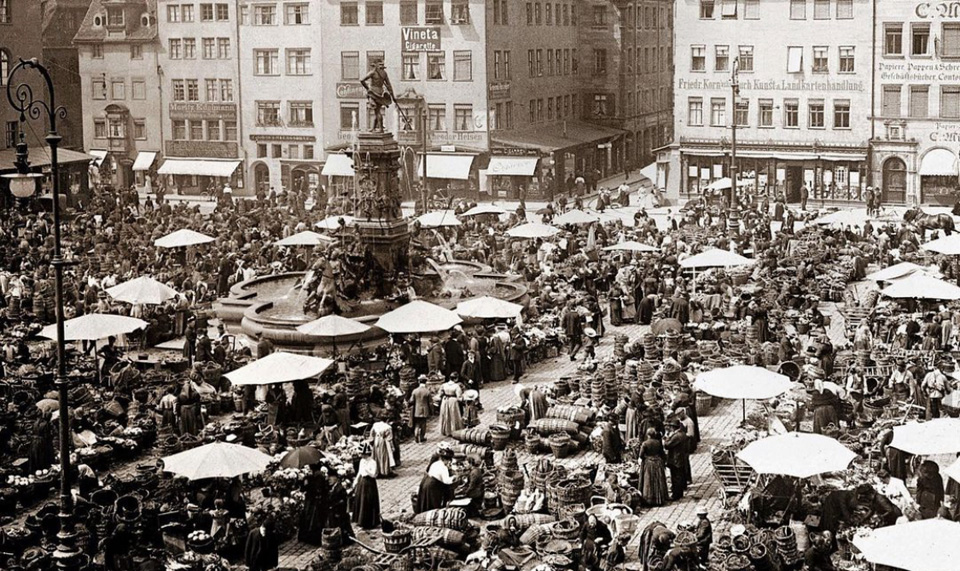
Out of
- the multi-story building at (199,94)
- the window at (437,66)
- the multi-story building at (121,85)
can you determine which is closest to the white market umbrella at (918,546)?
the window at (437,66)

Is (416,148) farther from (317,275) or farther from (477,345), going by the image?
(477,345)

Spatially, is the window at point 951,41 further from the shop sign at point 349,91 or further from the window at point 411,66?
the shop sign at point 349,91

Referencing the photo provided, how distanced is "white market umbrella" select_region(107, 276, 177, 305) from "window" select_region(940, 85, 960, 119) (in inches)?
1716

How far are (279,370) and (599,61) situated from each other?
6137 cm

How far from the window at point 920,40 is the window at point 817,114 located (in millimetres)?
5390

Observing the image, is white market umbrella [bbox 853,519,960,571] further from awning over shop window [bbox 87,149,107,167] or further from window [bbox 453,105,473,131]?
awning over shop window [bbox 87,149,107,167]

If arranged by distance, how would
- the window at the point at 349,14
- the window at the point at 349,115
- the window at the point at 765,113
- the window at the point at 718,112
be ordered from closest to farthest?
the window at the point at 765,113 < the window at the point at 718,112 < the window at the point at 349,14 < the window at the point at 349,115

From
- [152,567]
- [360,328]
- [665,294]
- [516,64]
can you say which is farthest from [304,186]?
[152,567]

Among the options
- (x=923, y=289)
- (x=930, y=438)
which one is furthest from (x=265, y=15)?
(x=930, y=438)

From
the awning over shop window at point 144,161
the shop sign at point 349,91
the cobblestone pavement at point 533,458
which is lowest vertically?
the cobblestone pavement at point 533,458

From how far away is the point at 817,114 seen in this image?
69.6m

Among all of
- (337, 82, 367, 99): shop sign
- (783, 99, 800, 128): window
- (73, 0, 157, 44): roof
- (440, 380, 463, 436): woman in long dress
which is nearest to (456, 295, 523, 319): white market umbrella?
(440, 380, 463, 436): woman in long dress

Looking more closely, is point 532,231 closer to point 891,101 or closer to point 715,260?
point 715,260

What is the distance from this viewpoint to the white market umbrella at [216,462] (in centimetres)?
2188
